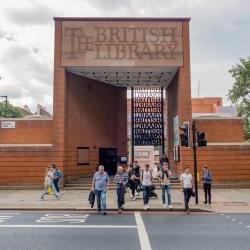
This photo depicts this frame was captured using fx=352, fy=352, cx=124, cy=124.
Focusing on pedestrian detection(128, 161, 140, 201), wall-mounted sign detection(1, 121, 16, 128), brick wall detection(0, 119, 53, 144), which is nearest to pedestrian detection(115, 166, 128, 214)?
pedestrian detection(128, 161, 140, 201)

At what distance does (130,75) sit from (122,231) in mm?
17557

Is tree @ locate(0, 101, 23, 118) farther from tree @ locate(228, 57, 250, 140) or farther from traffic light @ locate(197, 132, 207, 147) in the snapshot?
traffic light @ locate(197, 132, 207, 147)

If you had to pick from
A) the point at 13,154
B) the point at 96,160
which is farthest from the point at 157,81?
the point at 13,154

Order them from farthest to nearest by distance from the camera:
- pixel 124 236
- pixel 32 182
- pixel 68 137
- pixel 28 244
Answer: pixel 68 137 < pixel 32 182 < pixel 124 236 < pixel 28 244

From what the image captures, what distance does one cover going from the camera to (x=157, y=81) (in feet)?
93.5

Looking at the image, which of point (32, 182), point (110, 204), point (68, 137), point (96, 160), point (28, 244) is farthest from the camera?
point (96, 160)

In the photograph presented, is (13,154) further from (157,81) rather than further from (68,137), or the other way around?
(157,81)

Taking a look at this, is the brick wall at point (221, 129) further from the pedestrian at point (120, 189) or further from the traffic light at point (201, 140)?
the pedestrian at point (120, 189)

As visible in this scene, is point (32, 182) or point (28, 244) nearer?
point (28, 244)

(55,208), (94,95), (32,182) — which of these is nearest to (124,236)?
(55,208)

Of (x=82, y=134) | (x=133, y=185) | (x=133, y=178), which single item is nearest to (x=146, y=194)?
(x=133, y=178)

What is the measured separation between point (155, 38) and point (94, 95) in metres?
6.83

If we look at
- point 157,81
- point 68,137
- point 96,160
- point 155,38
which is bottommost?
point 96,160

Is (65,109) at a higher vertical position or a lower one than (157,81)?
lower
